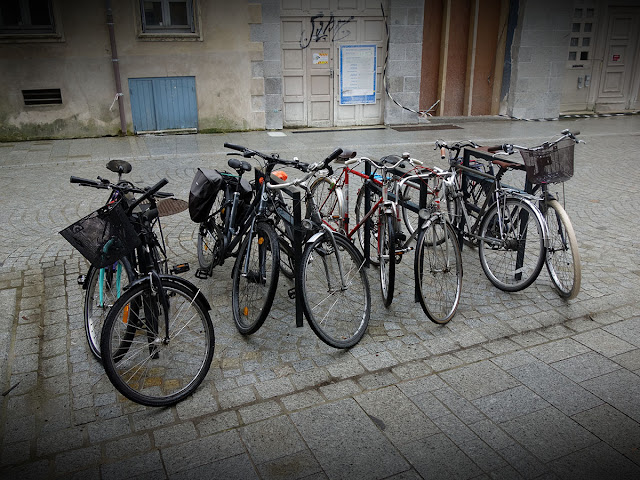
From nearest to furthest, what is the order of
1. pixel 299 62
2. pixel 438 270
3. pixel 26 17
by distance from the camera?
pixel 438 270, pixel 26 17, pixel 299 62

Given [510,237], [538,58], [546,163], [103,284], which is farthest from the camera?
[538,58]

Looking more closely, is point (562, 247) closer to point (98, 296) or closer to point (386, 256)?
point (386, 256)

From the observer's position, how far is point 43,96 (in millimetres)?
11023

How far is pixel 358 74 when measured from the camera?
12.7m

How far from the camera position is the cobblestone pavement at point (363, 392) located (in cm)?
292

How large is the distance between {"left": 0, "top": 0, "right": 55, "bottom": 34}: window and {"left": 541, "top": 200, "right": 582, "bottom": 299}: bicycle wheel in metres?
9.79

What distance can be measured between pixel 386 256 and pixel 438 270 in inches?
17.6

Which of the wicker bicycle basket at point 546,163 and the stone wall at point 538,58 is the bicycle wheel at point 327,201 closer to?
the wicker bicycle basket at point 546,163

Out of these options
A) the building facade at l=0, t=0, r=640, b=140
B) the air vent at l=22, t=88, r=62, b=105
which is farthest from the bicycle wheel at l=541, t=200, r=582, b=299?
the air vent at l=22, t=88, r=62, b=105

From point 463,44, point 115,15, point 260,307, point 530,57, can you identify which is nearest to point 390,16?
point 463,44

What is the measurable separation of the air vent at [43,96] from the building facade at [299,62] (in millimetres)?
19

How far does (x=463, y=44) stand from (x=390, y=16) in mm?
2324

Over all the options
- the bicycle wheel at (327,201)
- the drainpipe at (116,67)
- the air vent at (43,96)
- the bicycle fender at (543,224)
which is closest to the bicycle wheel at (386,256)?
the bicycle wheel at (327,201)

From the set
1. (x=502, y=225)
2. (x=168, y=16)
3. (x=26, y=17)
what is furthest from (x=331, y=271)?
(x=26, y=17)
